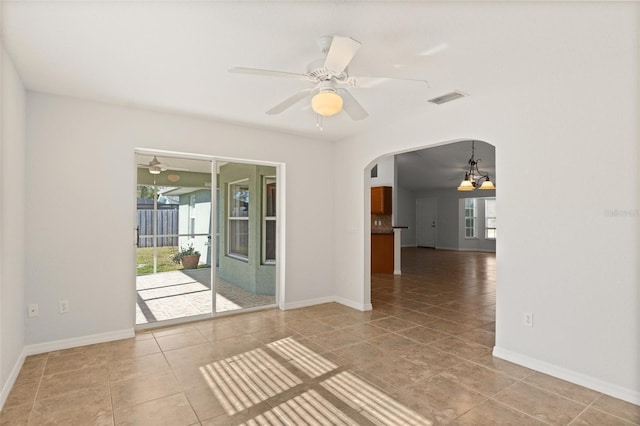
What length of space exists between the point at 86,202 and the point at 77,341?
142 cm

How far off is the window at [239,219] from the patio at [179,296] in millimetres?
499

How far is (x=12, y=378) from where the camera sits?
8.61 ft

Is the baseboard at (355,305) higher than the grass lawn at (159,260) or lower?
lower

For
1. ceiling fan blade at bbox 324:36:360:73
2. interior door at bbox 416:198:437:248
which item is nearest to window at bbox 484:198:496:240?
interior door at bbox 416:198:437:248

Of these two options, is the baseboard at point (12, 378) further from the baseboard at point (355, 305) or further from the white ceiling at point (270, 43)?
the baseboard at point (355, 305)

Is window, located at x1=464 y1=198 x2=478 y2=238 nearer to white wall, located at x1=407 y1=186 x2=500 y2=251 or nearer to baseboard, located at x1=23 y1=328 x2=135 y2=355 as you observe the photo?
white wall, located at x1=407 y1=186 x2=500 y2=251

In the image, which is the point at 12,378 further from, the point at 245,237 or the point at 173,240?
the point at 245,237

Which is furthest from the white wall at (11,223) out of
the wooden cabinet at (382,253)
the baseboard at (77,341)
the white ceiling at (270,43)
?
the wooden cabinet at (382,253)

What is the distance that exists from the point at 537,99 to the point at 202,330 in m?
4.15

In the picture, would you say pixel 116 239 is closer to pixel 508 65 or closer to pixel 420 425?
pixel 420 425

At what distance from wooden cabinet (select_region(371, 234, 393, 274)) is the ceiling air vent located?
462 centimetres

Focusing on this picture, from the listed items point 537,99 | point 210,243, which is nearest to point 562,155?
point 537,99

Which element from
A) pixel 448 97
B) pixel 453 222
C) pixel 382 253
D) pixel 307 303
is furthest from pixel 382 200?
pixel 453 222

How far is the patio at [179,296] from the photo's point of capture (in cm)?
405
